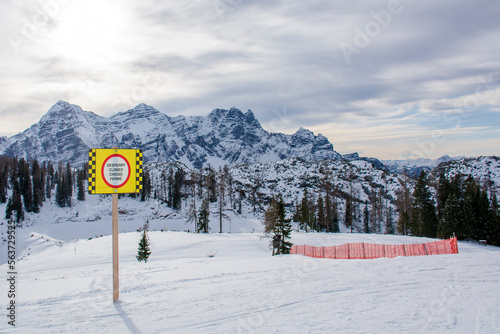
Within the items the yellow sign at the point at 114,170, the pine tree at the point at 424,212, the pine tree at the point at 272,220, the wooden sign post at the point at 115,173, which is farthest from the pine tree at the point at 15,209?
the pine tree at the point at 424,212

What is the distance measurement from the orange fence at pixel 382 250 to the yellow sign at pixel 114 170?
1765 cm

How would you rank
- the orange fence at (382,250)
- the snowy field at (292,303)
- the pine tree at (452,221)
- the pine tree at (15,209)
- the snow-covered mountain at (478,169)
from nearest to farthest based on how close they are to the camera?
the snowy field at (292,303)
the orange fence at (382,250)
the pine tree at (452,221)
the pine tree at (15,209)
the snow-covered mountain at (478,169)

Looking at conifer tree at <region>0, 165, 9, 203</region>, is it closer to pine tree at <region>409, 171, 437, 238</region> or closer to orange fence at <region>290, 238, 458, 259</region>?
orange fence at <region>290, 238, 458, 259</region>

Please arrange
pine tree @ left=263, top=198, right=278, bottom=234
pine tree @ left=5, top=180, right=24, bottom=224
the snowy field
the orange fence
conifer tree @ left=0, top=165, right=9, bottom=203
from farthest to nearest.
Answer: conifer tree @ left=0, top=165, right=9, bottom=203 → pine tree @ left=5, top=180, right=24, bottom=224 → pine tree @ left=263, top=198, right=278, bottom=234 → the orange fence → the snowy field

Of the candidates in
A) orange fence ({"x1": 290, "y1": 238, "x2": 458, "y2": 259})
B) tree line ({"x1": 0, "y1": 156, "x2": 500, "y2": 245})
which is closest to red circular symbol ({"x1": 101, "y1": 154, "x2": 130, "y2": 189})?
orange fence ({"x1": 290, "y1": 238, "x2": 458, "y2": 259})

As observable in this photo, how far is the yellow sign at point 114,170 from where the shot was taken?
7848mm

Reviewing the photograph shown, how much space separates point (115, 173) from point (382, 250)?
2065 centimetres

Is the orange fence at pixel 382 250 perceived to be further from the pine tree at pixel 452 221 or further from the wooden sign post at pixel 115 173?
the pine tree at pixel 452 221

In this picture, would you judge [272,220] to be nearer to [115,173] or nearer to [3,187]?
[115,173]

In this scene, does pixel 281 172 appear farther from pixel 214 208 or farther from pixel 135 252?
pixel 135 252

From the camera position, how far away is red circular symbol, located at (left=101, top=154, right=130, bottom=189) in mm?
7941

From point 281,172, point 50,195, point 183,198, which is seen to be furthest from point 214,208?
point 281,172

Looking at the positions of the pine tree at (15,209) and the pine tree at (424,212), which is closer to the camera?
the pine tree at (424,212)

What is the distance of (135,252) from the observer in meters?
38.2
